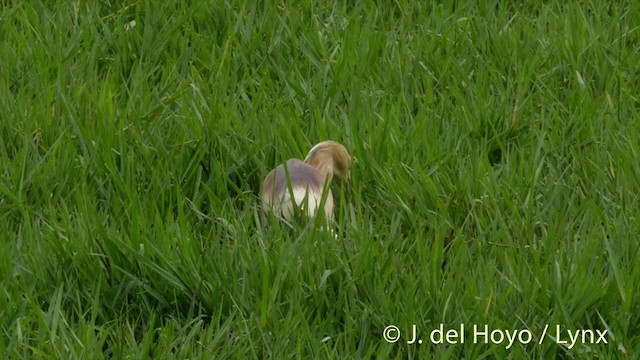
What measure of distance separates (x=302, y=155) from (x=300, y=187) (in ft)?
1.15

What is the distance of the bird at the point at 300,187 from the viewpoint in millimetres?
3369

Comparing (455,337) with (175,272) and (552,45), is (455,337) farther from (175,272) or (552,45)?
(552,45)

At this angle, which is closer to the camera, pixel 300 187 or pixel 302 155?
pixel 300 187

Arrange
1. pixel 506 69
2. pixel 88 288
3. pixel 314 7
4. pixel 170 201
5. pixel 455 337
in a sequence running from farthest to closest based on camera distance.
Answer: pixel 314 7 < pixel 506 69 < pixel 170 201 < pixel 88 288 < pixel 455 337

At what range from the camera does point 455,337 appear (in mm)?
2998

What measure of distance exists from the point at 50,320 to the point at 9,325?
0.09 metres

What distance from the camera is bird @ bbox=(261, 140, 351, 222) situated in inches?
133

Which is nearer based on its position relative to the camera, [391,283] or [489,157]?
[391,283]

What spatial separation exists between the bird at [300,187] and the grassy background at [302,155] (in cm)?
7

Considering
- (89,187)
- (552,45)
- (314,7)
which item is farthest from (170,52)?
(552,45)

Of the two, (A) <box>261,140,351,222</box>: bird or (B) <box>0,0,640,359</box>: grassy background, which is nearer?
(B) <box>0,0,640,359</box>: grassy background

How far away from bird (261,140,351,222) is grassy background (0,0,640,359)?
0.07 m

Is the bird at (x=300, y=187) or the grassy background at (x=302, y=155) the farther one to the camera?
the bird at (x=300, y=187)

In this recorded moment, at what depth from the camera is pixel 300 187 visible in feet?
11.2
